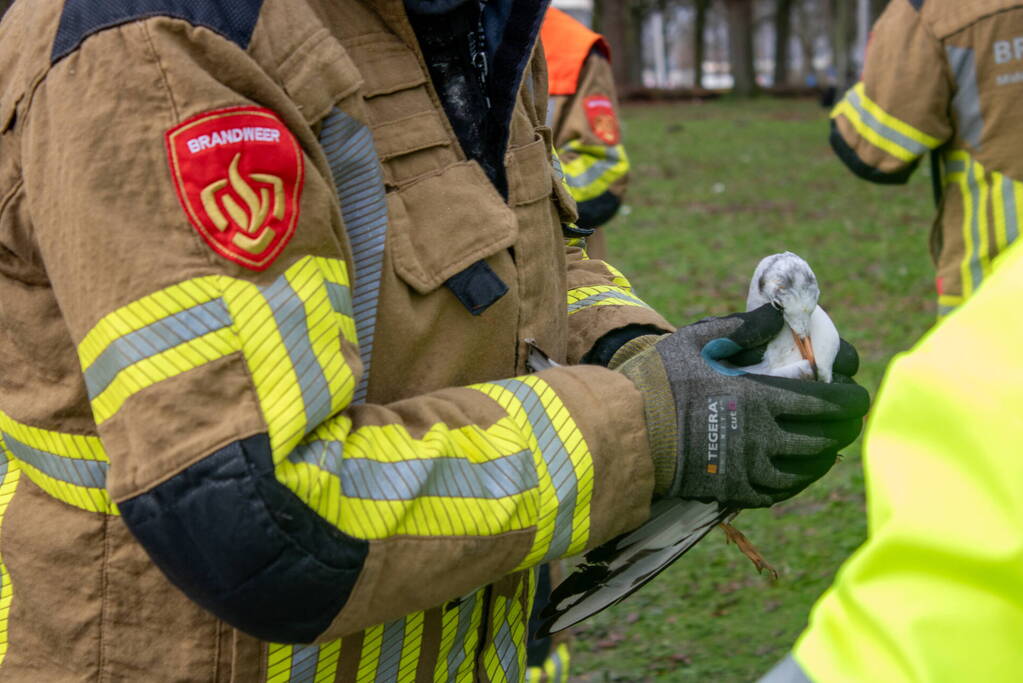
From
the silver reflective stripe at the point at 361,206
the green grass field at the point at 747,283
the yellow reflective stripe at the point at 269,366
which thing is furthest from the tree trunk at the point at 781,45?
the yellow reflective stripe at the point at 269,366

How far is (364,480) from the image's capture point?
1470 millimetres

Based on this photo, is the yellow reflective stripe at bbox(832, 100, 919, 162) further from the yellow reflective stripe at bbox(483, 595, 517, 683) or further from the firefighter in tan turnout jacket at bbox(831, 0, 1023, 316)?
the yellow reflective stripe at bbox(483, 595, 517, 683)

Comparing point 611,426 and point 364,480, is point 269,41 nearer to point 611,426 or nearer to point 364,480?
point 364,480

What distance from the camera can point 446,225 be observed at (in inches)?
66.9

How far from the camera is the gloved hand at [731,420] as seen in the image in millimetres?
1691

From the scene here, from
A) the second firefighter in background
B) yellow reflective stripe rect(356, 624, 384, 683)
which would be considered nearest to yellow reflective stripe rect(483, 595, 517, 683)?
yellow reflective stripe rect(356, 624, 384, 683)

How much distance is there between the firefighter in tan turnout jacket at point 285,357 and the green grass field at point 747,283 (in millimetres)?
1227


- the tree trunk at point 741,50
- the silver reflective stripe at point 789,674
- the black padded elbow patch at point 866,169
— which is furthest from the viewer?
the tree trunk at point 741,50

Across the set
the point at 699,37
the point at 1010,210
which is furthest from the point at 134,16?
the point at 699,37

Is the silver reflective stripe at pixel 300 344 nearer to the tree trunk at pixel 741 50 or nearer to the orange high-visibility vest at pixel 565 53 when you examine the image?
the orange high-visibility vest at pixel 565 53

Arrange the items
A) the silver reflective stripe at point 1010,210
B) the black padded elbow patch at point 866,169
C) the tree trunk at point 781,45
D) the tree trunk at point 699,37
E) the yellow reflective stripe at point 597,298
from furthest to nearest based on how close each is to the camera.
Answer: the tree trunk at point 781,45
the tree trunk at point 699,37
the black padded elbow patch at point 866,169
the silver reflective stripe at point 1010,210
the yellow reflective stripe at point 597,298

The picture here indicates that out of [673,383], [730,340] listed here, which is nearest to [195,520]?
[673,383]

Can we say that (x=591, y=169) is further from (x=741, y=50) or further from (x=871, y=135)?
(x=741, y=50)

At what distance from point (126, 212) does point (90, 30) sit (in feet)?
0.71
